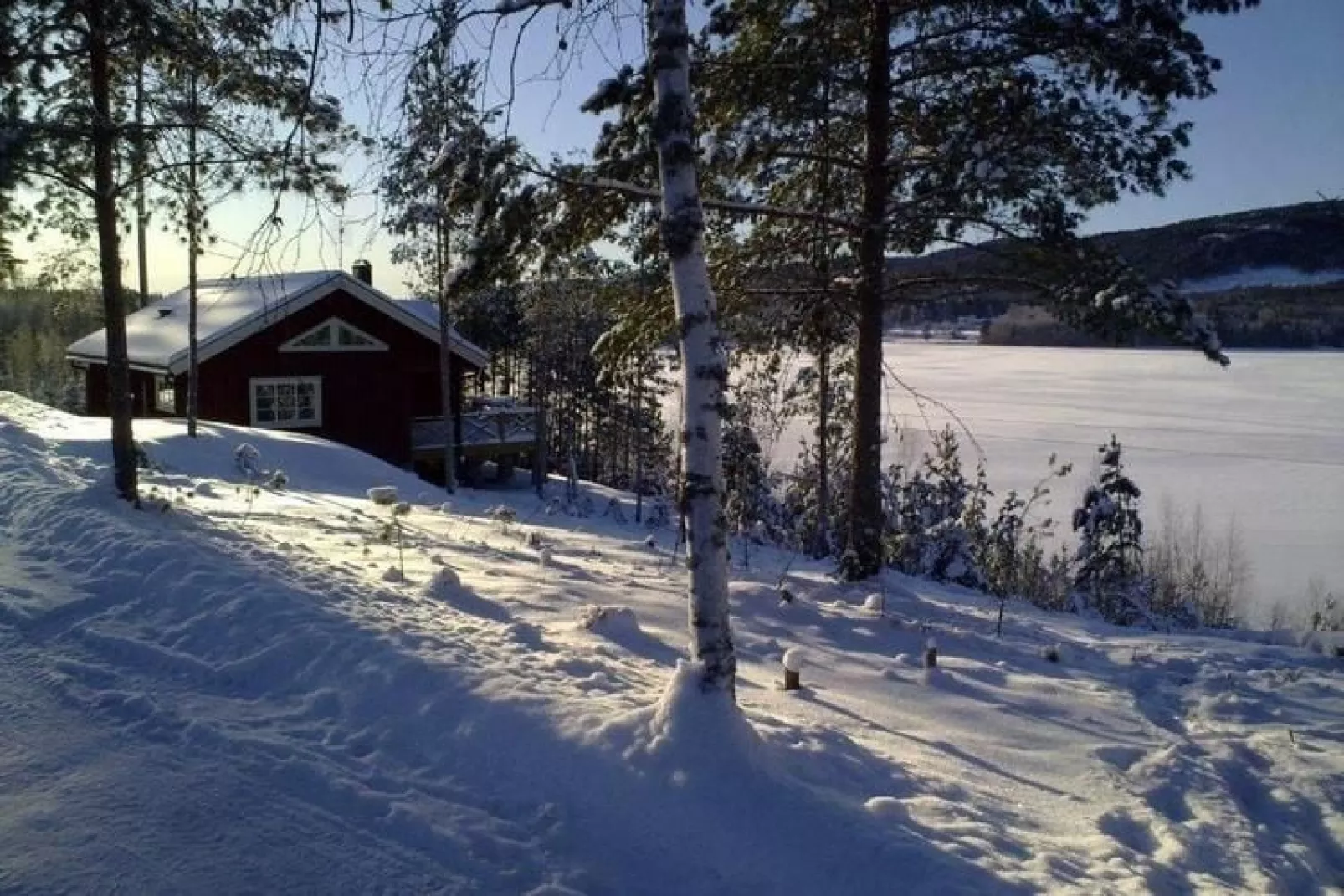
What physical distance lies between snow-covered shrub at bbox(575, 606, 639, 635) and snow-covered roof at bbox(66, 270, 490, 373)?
48.3 feet

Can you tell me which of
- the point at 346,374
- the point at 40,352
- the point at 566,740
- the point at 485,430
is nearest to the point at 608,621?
the point at 566,740

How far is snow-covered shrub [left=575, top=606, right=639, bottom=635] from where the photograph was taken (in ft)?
19.5

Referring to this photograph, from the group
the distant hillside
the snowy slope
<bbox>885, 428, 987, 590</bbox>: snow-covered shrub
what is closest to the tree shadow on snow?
the distant hillside

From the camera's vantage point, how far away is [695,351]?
416 cm

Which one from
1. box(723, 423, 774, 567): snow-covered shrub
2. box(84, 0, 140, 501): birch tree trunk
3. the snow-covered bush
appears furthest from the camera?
box(723, 423, 774, 567): snow-covered shrub

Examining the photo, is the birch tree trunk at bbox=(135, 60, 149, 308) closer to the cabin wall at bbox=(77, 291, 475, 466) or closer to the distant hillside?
the distant hillside

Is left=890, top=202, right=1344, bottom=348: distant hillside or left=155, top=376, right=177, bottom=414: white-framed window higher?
left=890, top=202, right=1344, bottom=348: distant hillside

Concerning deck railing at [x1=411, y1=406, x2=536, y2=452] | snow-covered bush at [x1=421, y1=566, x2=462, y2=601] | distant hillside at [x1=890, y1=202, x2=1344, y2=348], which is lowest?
snow-covered bush at [x1=421, y1=566, x2=462, y2=601]

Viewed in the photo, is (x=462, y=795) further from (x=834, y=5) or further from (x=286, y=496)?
(x=286, y=496)

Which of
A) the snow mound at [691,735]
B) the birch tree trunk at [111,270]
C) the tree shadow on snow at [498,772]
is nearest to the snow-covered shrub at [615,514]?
the birch tree trunk at [111,270]

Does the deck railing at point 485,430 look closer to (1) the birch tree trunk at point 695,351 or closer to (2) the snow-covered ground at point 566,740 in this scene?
(2) the snow-covered ground at point 566,740

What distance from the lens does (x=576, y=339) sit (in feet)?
116

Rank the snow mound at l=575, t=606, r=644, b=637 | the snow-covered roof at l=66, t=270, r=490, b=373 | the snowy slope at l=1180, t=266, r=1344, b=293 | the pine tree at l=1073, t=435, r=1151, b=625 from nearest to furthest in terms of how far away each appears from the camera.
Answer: the snow mound at l=575, t=606, r=644, b=637
the snowy slope at l=1180, t=266, r=1344, b=293
the pine tree at l=1073, t=435, r=1151, b=625
the snow-covered roof at l=66, t=270, r=490, b=373

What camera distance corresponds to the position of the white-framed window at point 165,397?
72.5 ft
